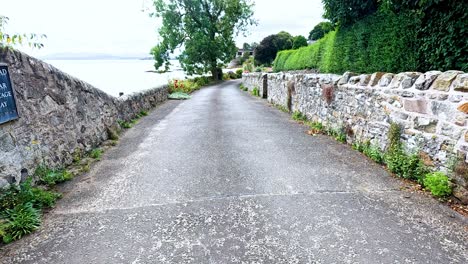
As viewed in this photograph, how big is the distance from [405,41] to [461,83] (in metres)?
3.15

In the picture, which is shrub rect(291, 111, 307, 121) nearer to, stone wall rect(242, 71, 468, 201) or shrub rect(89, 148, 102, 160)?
stone wall rect(242, 71, 468, 201)

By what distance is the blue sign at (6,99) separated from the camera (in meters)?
3.66

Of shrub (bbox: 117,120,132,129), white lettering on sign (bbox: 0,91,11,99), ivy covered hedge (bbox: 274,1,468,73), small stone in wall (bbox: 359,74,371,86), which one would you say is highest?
ivy covered hedge (bbox: 274,1,468,73)

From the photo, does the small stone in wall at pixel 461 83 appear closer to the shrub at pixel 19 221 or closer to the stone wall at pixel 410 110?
the stone wall at pixel 410 110

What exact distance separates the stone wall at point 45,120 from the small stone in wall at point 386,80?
5575 mm

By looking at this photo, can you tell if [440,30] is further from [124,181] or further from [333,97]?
[124,181]

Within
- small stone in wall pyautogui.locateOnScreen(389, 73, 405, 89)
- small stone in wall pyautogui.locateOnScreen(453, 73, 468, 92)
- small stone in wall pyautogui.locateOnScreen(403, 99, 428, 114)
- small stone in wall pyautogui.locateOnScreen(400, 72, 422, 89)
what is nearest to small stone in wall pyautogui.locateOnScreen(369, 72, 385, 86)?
small stone in wall pyautogui.locateOnScreen(389, 73, 405, 89)

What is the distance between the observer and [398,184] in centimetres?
400

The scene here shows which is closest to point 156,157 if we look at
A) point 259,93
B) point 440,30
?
point 440,30

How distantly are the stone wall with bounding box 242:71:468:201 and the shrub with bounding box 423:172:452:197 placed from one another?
0.10 metres

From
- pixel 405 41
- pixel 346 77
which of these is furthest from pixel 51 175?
pixel 405 41

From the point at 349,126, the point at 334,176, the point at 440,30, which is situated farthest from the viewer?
the point at 349,126

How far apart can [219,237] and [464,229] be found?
2494 mm

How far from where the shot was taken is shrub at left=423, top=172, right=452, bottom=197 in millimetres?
3500
